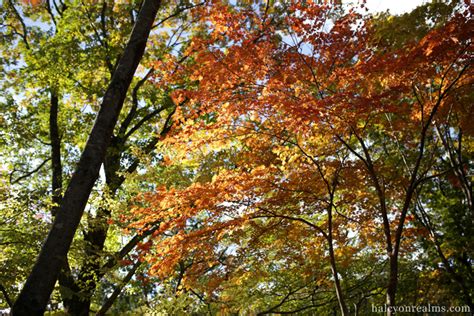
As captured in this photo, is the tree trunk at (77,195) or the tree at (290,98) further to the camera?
the tree at (290,98)

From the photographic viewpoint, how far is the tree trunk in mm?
2484

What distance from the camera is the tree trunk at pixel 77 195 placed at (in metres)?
2.48

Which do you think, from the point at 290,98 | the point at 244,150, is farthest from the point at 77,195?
the point at 244,150

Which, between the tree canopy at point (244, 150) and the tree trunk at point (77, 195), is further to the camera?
the tree canopy at point (244, 150)

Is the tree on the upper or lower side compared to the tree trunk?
upper

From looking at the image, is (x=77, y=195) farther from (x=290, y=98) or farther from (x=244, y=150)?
(x=244, y=150)

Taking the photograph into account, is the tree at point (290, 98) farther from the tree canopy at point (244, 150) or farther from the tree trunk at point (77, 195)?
the tree trunk at point (77, 195)

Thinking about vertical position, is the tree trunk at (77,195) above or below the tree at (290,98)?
below

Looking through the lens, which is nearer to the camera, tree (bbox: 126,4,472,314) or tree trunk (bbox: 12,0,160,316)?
tree trunk (bbox: 12,0,160,316)

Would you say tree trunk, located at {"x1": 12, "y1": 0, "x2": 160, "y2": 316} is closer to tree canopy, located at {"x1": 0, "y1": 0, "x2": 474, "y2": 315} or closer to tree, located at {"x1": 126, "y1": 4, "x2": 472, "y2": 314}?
tree canopy, located at {"x1": 0, "y1": 0, "x2": 474, "y2": 315}

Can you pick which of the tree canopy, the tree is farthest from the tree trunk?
the tree

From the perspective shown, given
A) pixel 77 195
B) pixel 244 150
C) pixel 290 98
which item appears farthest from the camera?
pixel 244 150

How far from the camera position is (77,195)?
112 inches

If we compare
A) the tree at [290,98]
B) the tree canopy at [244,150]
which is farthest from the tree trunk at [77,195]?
the tree at [290,98]
